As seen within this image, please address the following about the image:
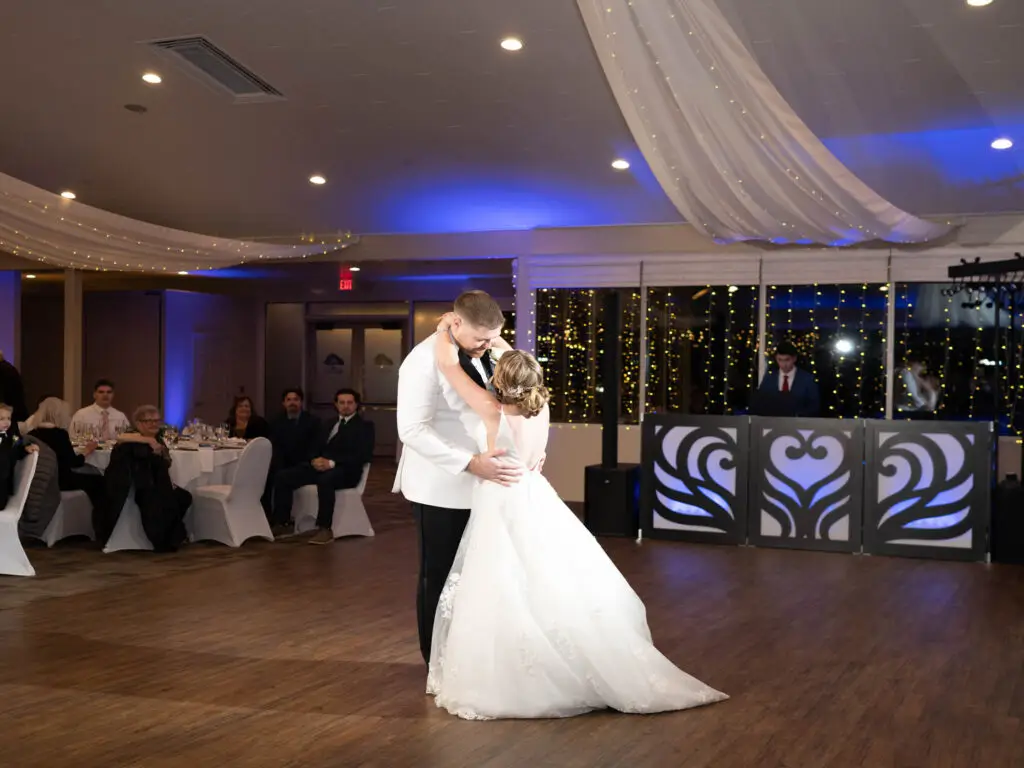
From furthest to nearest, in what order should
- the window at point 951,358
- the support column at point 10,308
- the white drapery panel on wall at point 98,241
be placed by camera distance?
the support column at point 10,308 < the window at point 951,358 < the white drapery panel on wall at point 98,241

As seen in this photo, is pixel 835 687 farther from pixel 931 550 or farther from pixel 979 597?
pixel 931 550

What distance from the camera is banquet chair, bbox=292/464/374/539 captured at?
8500 mm

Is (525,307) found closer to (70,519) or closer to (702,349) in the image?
(702,349)

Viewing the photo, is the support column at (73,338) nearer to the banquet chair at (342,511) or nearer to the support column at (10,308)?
the support column at (10,308)

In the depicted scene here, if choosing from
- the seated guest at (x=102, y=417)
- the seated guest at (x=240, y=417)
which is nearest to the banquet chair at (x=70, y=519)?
the seated guest at (x=102, y=417)

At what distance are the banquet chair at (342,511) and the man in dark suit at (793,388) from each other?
11.7ft

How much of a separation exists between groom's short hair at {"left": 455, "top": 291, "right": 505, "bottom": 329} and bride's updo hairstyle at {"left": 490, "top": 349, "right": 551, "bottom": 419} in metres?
0.14

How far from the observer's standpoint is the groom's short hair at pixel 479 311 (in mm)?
4020

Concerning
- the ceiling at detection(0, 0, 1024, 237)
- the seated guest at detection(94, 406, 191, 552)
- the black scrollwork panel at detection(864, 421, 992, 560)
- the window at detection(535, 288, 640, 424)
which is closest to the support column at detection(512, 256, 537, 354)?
the window at detection(535, 288, 640, 424)

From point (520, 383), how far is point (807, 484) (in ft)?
16.6

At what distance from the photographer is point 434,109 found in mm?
8180

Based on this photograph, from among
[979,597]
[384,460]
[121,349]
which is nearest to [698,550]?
[979,597]

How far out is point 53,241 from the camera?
8352 millimetres

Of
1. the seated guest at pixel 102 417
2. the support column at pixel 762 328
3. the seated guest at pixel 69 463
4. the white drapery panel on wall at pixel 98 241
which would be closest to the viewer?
the white drapery panel on wall at pixel 98 241
